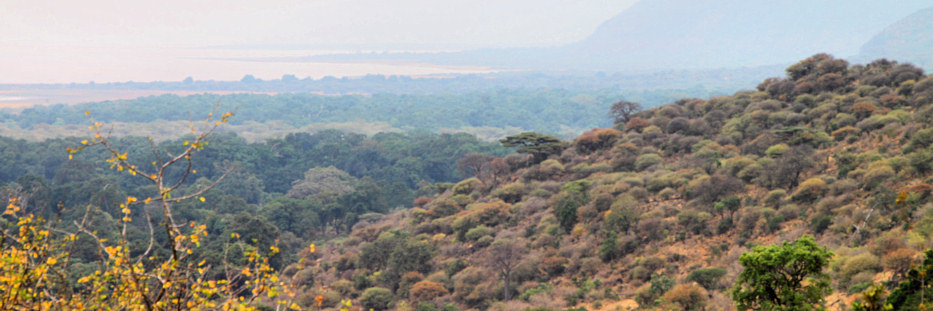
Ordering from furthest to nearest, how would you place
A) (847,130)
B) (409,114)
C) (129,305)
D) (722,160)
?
1. (409,114)
2. (722,160)
3. (847,130)
4. (129,305)

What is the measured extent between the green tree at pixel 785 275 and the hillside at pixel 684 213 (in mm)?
1974

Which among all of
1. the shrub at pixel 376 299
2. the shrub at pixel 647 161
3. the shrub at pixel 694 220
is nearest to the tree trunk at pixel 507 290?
the shrub at pixel 376 299

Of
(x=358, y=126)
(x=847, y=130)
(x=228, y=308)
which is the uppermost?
(x=228, y=308)

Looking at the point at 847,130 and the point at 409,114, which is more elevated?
the point at 847,130

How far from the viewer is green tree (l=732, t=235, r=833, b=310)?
11.2 meters

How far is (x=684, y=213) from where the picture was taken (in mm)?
24000

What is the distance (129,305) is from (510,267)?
17.9 m

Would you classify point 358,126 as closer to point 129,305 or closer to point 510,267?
point 510,267

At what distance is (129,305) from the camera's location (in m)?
7.70

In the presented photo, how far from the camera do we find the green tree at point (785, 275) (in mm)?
11242

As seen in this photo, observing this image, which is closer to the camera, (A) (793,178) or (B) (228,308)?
(B) (228,308)

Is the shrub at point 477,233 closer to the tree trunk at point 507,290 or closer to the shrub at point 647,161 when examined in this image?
the tree trunk at point 507,290

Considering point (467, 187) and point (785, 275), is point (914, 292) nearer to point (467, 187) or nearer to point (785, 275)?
point (785, 275)

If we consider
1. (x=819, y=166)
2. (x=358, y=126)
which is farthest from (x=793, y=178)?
(x=358, y=126)
